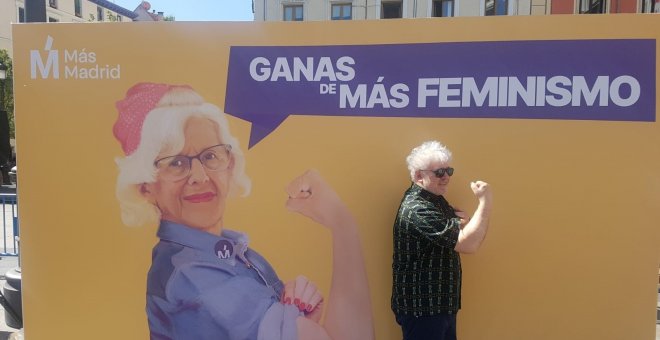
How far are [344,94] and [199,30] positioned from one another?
978mm

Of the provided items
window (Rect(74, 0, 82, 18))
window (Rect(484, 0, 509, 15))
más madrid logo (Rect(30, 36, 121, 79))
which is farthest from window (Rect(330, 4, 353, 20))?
window (Rect(74, 0, 82, 18))

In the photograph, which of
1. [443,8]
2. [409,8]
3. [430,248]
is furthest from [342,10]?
[430,248]

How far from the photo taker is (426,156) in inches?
88.5

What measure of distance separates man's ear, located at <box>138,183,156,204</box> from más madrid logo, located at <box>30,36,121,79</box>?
71cm

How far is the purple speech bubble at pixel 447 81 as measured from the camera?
2357 millimetres

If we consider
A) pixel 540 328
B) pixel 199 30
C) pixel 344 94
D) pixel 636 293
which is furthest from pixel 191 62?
pixel 636 293

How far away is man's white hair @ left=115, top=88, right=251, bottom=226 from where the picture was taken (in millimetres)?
2629

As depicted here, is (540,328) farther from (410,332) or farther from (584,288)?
(410,332)

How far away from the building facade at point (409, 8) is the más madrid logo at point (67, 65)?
1371cm

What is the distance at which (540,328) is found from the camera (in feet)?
8.36

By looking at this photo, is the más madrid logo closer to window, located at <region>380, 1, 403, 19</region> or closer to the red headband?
the red headband

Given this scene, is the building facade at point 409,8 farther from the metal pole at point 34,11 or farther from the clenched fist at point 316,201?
the clenched fist at point 316,201

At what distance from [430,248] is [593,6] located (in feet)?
48.8

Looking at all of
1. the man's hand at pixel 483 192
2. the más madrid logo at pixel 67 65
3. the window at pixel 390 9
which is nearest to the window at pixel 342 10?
the window at pixel 390 9
